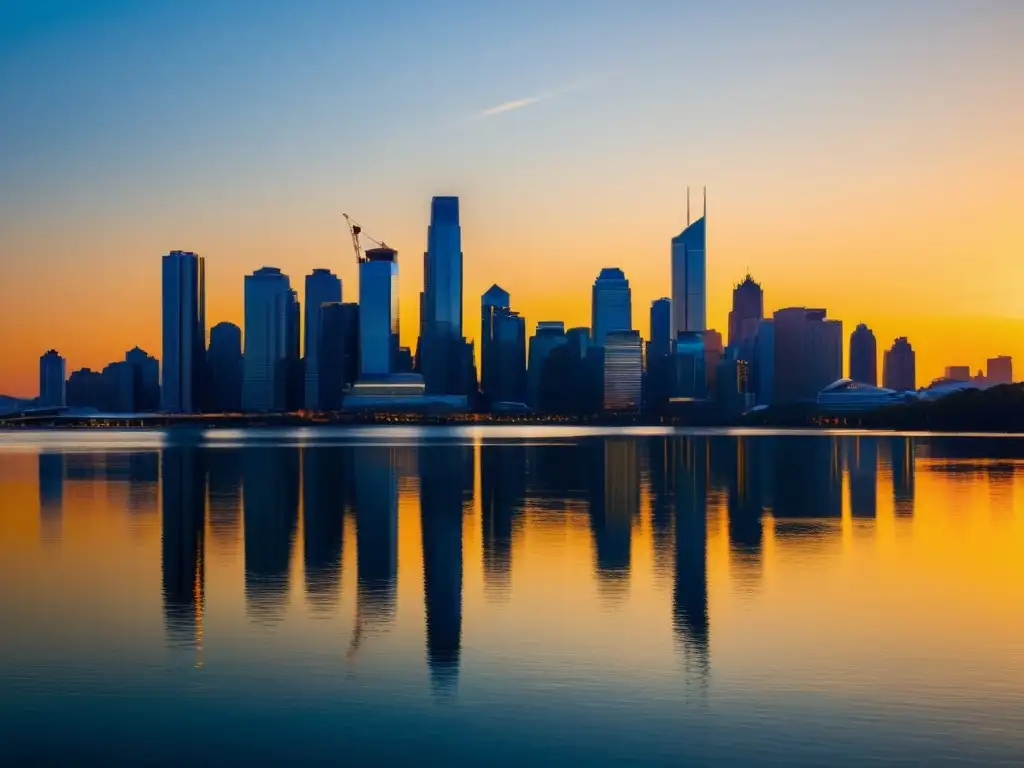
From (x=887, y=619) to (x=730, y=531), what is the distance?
2070cm

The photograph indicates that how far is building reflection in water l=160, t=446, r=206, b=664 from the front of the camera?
33000 mm

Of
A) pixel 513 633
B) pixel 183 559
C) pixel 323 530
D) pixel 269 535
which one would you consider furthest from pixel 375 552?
pixel 513 633

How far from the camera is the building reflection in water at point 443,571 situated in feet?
93.4

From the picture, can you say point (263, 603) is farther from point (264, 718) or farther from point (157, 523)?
point (157, 523)

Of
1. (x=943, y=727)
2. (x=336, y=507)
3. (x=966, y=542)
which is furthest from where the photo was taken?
(x=336, y=507)

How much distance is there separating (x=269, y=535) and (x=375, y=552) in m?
7.62

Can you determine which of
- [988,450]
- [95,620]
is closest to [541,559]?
[95,620]

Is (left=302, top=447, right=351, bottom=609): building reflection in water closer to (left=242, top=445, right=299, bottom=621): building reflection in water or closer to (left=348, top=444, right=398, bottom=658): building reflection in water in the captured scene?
(left=242, top=445, right=299, bottom=621): building reflection in water

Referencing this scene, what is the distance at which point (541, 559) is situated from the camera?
149ft

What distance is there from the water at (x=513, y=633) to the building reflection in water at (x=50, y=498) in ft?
2.28

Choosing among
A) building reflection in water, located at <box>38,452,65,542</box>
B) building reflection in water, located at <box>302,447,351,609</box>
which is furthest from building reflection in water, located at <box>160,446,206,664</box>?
building reflection in water, located at <box>38,452,65,542</box>

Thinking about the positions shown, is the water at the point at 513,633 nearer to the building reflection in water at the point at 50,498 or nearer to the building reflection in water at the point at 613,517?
the building reflection in water at the point at 613,517

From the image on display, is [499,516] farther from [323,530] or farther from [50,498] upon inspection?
[50,498]

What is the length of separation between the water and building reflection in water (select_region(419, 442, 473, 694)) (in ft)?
0.47
